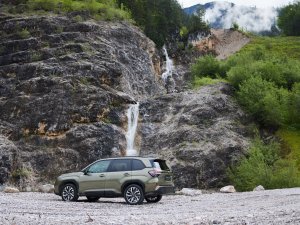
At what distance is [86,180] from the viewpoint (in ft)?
66.5

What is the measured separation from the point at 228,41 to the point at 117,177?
263 feet

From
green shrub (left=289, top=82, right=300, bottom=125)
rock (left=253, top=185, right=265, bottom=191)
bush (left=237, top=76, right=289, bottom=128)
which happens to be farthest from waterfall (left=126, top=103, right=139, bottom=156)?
green shrub (left=289, top=82, right=300, bottom=125)

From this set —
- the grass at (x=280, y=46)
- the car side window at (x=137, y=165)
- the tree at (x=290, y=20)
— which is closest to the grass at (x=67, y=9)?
the car side window at (x=137, y=165)

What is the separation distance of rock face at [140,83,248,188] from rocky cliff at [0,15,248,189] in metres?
0.07

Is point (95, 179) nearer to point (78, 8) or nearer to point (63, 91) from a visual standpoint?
point (63, 91)

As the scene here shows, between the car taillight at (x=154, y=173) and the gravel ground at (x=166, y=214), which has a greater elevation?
the car taillight at (x=154, y=173)

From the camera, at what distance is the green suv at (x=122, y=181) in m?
19.1

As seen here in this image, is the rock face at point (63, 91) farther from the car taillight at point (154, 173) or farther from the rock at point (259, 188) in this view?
the car taillight at point (154, 173)

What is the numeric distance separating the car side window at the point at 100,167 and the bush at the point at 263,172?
36.2 feet

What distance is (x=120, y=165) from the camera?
20062 mm

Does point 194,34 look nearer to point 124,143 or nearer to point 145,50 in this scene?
point 145,50

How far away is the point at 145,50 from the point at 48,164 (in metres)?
23.9

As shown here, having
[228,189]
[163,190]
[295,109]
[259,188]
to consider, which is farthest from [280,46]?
[163,190]

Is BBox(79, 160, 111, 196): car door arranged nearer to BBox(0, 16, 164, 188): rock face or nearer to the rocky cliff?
the rocky cliff
